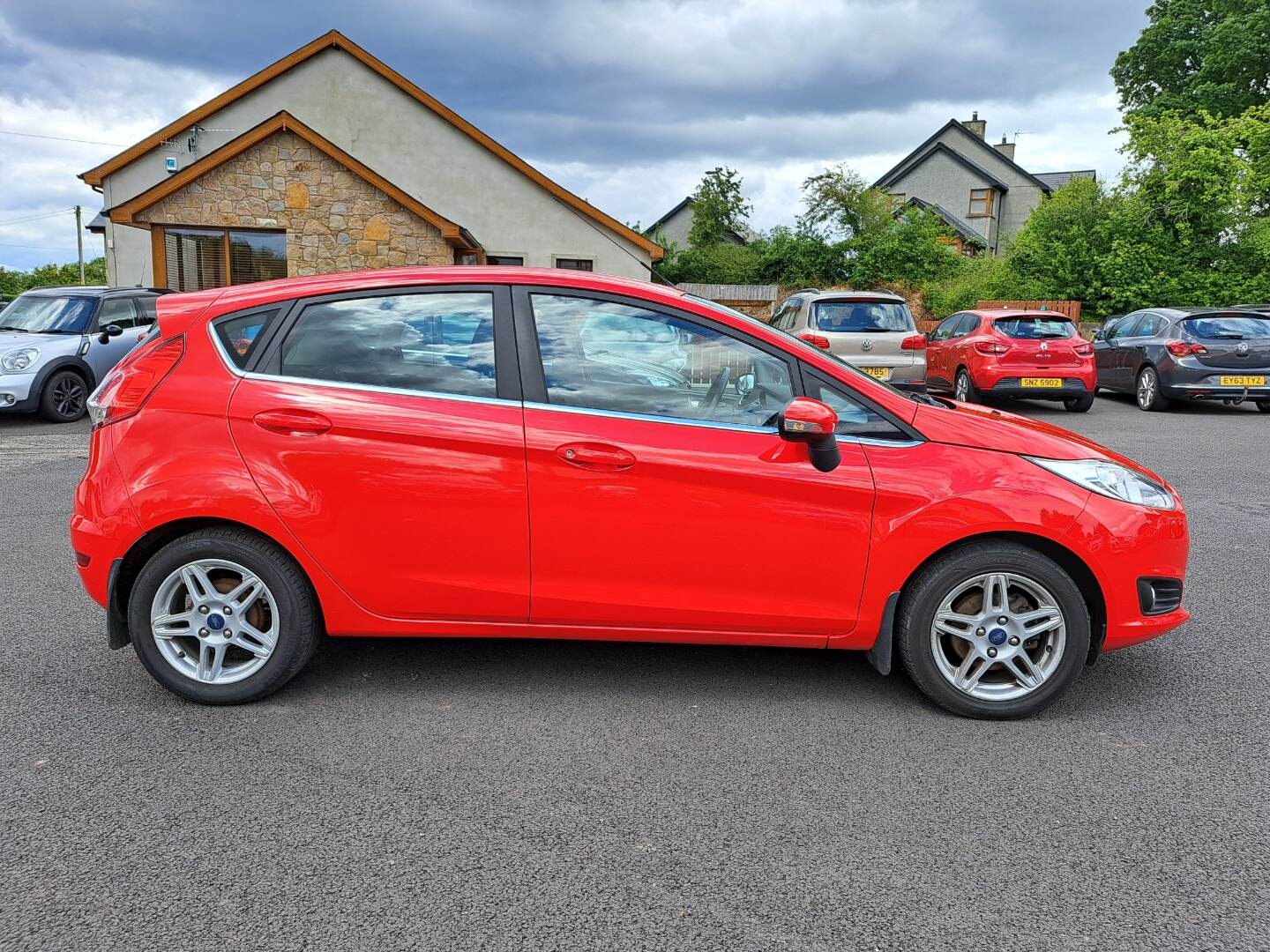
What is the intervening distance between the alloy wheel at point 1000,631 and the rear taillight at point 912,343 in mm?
9102

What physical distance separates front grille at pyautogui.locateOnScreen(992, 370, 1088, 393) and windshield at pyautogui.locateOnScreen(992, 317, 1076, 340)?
1.79 feet

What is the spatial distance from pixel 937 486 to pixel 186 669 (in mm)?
2928

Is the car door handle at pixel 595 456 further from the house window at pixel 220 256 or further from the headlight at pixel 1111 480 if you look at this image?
the house window at pixel 220 256

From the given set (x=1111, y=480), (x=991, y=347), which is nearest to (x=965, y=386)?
(x=991, y=347)

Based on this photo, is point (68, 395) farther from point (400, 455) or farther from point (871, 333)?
point (400, 455)

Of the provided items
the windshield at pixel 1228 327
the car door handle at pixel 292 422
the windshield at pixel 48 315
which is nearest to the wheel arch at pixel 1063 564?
the car door handle at pixel 292 422

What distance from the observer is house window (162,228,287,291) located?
60.4 ft

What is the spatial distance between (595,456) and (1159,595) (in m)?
2.23

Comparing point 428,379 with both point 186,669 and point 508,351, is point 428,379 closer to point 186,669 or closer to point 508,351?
point 508,351

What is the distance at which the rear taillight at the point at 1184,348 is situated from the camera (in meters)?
13.7

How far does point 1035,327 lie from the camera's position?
44.8 ft

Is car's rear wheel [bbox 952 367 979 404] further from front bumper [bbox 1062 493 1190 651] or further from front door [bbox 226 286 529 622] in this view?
front door [bbox 226 286 529 622]

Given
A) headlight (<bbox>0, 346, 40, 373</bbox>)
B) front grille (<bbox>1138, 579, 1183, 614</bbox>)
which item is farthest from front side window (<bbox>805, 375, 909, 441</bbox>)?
headlight (<bbox>0, 346, 40, 373</bbox>)

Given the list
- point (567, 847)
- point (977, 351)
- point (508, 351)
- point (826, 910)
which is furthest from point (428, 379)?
point (977, 351)
